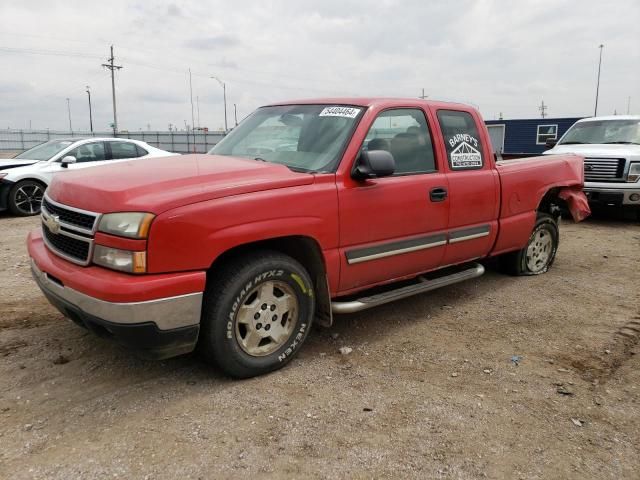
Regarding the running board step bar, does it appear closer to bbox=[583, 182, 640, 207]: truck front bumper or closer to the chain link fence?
bbox=[583, 182, 640, 207]: truck front bumper

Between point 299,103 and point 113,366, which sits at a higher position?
point 299,103

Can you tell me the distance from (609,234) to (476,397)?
264 inches

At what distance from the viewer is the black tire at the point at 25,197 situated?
9695 mm

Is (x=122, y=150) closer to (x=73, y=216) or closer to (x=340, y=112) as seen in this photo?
(x=340, y=112)

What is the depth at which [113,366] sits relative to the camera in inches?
140

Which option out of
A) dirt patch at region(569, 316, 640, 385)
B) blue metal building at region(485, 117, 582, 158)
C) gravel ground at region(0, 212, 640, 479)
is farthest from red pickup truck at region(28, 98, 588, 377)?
blue metal building at region(485, 117, 582, 158)

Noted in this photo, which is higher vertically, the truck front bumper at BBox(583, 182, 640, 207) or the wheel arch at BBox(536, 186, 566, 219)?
the wheel arch at BBox(536, 186, 566, 219)

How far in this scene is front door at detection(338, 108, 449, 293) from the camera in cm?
375

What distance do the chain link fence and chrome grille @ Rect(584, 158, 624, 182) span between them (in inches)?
1001

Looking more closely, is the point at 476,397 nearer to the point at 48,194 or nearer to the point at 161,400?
the point at 161,400

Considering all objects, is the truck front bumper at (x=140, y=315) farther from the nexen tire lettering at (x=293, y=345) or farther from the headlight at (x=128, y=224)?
the nexen tire lettering at (x=293, y=345)

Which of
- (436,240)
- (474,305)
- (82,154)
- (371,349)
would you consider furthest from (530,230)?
(82,154)

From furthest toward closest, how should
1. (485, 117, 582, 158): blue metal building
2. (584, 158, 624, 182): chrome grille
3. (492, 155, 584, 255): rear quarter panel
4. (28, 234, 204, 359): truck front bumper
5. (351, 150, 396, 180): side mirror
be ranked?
1. (485, 117, 582, 158): blue metal building
2. (584, 158, 624, 182): chrome grille
3. (492, 155, 584, 255): rear quarter panel
4. (351, 150, 396, 180): side mirror
5. (28, 234, 204, 359): truck front bumper

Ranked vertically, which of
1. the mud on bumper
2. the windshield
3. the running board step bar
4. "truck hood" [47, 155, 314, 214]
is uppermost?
the windshield
